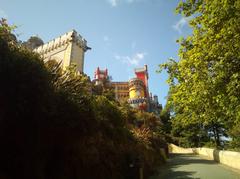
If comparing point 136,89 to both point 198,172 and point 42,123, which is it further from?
point 42,123

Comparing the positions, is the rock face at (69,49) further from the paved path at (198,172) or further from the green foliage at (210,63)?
the green foliage at (210,63)

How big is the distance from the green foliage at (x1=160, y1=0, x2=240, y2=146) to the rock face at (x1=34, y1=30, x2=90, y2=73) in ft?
58.5

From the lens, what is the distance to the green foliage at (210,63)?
927 centimetres

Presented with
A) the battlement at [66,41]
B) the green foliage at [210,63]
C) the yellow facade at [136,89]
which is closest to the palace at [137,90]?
the yellow facade at [136,89]

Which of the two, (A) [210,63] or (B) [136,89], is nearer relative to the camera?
(A) [210,63]

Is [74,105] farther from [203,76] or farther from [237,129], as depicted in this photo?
[237,129]

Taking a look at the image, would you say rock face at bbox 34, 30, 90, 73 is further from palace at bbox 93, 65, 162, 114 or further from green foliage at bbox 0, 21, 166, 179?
palace at bbox 93, 65, 162, 114

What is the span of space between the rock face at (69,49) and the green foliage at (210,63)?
1784 centimetres

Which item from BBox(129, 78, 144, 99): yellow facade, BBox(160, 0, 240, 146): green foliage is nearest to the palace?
BBox(129, 78, 144, 99): yellow facade

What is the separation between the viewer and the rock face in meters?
28.1

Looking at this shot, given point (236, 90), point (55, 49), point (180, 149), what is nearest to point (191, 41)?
point (236, 90)

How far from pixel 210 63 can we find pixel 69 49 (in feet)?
69.9

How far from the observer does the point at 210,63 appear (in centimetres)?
1095

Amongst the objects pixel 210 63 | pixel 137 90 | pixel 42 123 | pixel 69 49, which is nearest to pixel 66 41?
pixel 69 49
